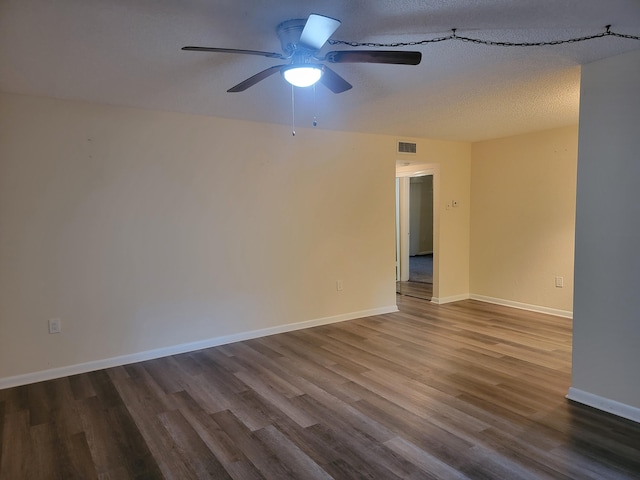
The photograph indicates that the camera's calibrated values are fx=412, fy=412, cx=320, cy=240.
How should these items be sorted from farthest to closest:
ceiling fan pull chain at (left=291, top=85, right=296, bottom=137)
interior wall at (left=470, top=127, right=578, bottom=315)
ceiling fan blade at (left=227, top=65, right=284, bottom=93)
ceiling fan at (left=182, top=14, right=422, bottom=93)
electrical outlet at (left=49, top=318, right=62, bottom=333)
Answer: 1. interior wall at (left=470, top=127, right=578, bottom=315)
2. electrical outlet at (left=49, top=318, right=62, bottom=333)
3. ceiling fan pull chain at (left=291, top=85, right=296, bottom=137)
4. ceiling fan blade at (left=227, top=65, right=284, bottom=93)
5. ceiling fan at (left=182, top=14, right=422, bottom=93)

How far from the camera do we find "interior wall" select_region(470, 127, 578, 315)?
5.13 metres

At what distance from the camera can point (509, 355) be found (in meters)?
3.89

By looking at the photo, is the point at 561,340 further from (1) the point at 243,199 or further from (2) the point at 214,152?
(2) the point at 214,152

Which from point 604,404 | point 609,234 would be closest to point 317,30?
point 609,234

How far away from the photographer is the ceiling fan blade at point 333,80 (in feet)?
7.75

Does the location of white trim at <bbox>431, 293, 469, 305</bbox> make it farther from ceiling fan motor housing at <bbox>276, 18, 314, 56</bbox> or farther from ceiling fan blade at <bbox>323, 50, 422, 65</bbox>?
ceiling fan motor housing at <bbox>276, 18, 314, 56</bbox>

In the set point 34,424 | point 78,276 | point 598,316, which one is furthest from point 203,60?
point 598,316

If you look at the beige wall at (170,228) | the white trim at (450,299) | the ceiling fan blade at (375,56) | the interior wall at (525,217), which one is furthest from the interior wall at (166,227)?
the ceiling fan blade at (375,56)

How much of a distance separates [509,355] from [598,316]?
122 centimetres

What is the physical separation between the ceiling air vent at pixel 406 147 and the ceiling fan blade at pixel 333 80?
9.95 feet

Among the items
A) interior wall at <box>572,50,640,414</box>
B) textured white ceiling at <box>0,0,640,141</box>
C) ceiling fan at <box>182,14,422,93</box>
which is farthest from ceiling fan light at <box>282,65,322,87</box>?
interior wall at <box>572,50,640,414</box>

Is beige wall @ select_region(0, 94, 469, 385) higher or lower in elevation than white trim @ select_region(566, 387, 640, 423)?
higher

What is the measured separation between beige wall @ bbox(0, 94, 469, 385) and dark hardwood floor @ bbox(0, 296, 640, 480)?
42cm

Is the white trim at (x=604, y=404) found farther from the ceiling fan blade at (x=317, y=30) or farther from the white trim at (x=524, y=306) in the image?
the ceiling fan blade at (x=317, y=30)
